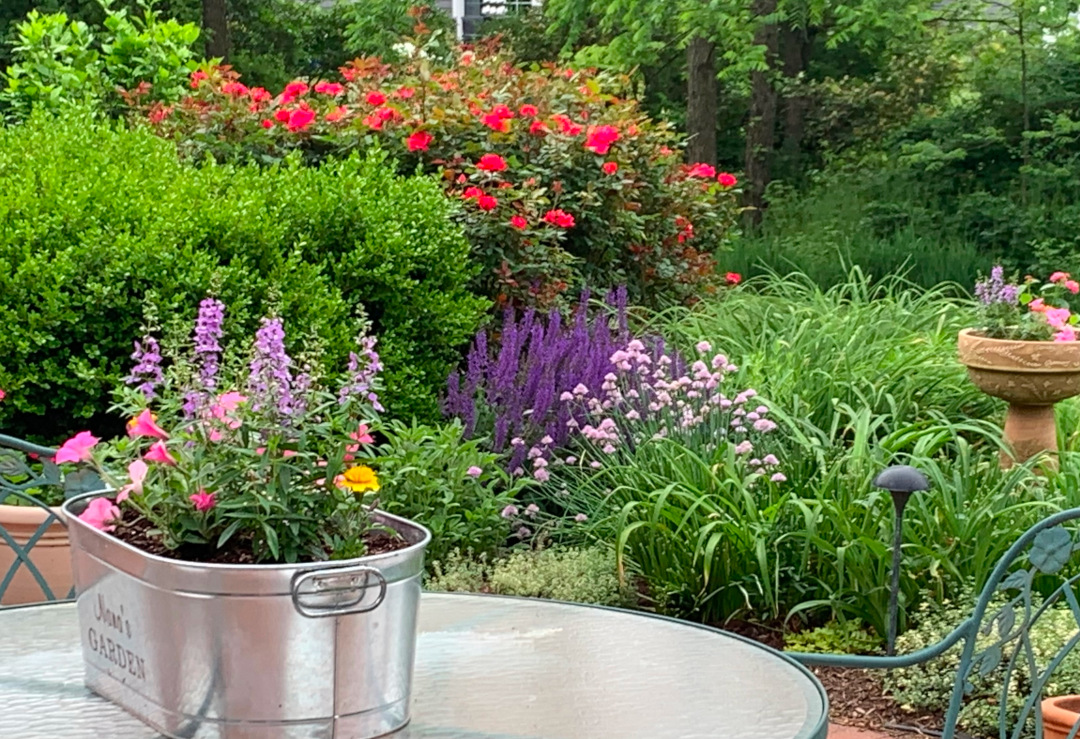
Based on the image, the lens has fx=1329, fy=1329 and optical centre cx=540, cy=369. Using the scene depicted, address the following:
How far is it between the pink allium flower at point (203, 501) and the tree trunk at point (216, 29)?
13.7 meters

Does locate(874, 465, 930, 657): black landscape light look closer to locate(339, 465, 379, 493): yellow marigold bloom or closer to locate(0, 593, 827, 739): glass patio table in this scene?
locate(0, 593, 827, 739): glass patio table

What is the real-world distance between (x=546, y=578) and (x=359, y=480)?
256cm

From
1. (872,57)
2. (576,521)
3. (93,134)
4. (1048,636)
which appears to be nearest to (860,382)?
(576,521)

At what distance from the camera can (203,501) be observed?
1.47m

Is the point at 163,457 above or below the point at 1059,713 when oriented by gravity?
above

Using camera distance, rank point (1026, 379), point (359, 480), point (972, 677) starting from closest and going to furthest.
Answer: point (359, 480) → point (972, 677) → point (1026, 379)

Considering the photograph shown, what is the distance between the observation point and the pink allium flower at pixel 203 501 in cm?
147

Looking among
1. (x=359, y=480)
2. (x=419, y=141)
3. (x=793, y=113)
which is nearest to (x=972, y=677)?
(x=359, y=480)

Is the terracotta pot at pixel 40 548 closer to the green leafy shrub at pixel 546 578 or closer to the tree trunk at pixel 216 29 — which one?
the green leafy shrub at pixel 546 578

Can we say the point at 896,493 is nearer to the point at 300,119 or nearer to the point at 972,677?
the point at 972,677

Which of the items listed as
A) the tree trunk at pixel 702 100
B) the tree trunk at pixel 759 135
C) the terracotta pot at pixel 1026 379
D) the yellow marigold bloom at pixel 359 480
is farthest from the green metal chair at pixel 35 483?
the tree trunk at pixel 759 135

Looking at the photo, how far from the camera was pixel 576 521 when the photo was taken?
4.57 meters

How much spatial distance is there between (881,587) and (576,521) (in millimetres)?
1173

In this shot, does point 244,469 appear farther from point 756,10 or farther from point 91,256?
point 756,10
